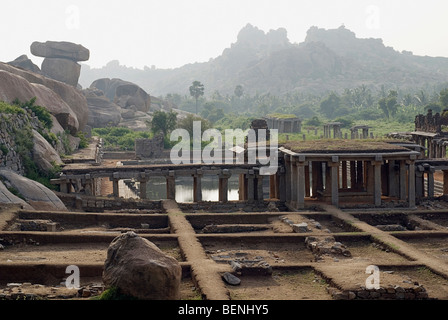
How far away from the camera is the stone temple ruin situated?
1284cm

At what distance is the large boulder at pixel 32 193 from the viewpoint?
21344 millimetres

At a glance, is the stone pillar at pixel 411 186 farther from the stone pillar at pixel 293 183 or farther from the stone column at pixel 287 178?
the stone column at pixel 287 178

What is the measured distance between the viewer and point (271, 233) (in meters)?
19.0

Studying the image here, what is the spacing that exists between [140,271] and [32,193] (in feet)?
41.8

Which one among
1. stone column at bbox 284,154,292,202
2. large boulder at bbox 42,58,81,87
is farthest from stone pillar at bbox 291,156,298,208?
large boulder at bbox 42,58,81,87

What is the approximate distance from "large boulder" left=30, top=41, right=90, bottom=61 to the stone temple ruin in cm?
4862

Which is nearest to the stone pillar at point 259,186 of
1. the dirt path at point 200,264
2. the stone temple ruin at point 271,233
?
the stone temple ruin at point 271,233

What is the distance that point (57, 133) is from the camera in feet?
111

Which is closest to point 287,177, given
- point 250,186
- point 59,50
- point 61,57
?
point 250,186

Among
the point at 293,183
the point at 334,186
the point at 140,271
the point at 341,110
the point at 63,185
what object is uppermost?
the point at 341,110

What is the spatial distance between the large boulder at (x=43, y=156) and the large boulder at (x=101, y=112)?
4225 cm

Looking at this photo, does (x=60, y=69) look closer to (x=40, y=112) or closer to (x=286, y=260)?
(x=40, y=112)

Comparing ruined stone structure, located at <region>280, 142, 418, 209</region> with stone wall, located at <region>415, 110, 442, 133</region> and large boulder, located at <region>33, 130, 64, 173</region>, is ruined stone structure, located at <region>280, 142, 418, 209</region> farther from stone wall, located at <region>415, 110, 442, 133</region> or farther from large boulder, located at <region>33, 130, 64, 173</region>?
stone wall, located at <region>415, 110, 442, 133</region>
